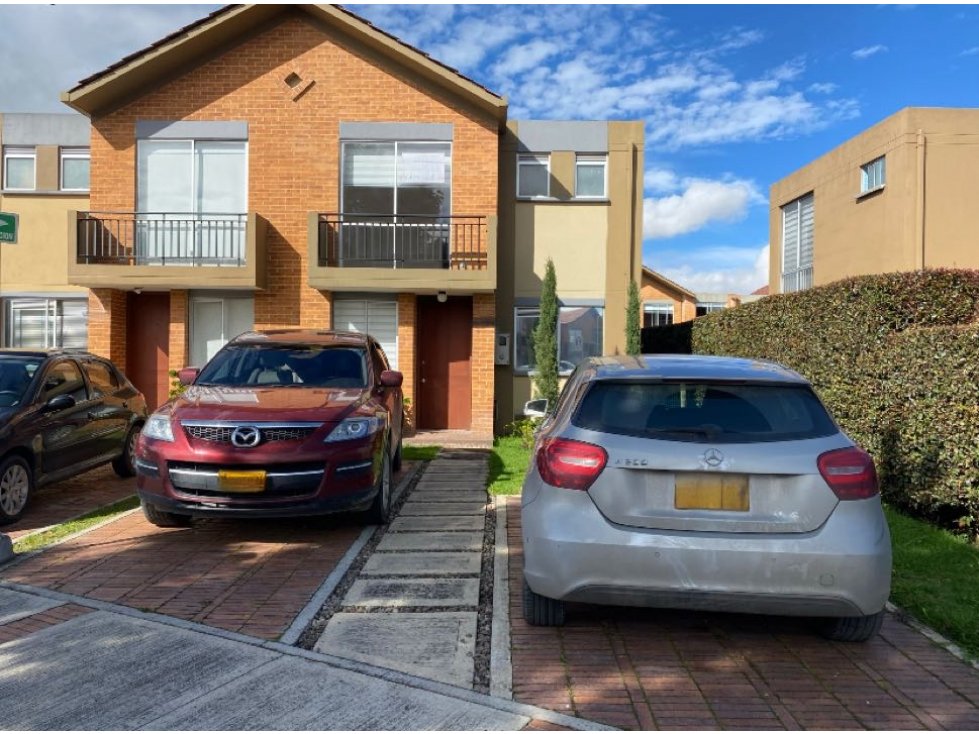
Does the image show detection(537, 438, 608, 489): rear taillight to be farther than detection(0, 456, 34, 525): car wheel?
No

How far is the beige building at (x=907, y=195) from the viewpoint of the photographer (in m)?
14.2

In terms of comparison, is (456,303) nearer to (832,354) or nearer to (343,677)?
(832,354)

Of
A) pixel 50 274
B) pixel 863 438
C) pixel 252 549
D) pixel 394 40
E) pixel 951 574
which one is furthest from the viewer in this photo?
pixel 50 274

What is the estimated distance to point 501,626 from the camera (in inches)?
165

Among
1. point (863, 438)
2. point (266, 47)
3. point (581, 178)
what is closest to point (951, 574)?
point (863, 438)

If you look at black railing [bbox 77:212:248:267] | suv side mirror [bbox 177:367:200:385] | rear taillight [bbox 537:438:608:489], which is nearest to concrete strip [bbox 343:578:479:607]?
rear taillight [bbox 537:438:608:489]

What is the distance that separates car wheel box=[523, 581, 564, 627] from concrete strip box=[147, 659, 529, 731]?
35.7 inches

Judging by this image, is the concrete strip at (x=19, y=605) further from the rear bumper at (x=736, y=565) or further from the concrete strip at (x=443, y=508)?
the rear bumper at (x=736, y=565)

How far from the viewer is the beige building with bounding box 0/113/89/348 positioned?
1576 centimetres

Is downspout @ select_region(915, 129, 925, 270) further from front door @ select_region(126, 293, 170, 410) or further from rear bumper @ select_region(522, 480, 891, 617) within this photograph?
front door @ select_region(126, 293, 170, 410)

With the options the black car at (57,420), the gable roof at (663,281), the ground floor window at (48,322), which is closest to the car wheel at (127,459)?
the black car at (57,420)

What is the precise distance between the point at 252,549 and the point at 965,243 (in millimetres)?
15166

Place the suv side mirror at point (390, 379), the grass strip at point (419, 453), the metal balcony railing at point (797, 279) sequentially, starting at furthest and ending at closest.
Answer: the metal balcony railing at point (797, 279)
the grass strip at point (419, 453)
the suv side mirror at point (390, 379)

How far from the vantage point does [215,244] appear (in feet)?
44.1
